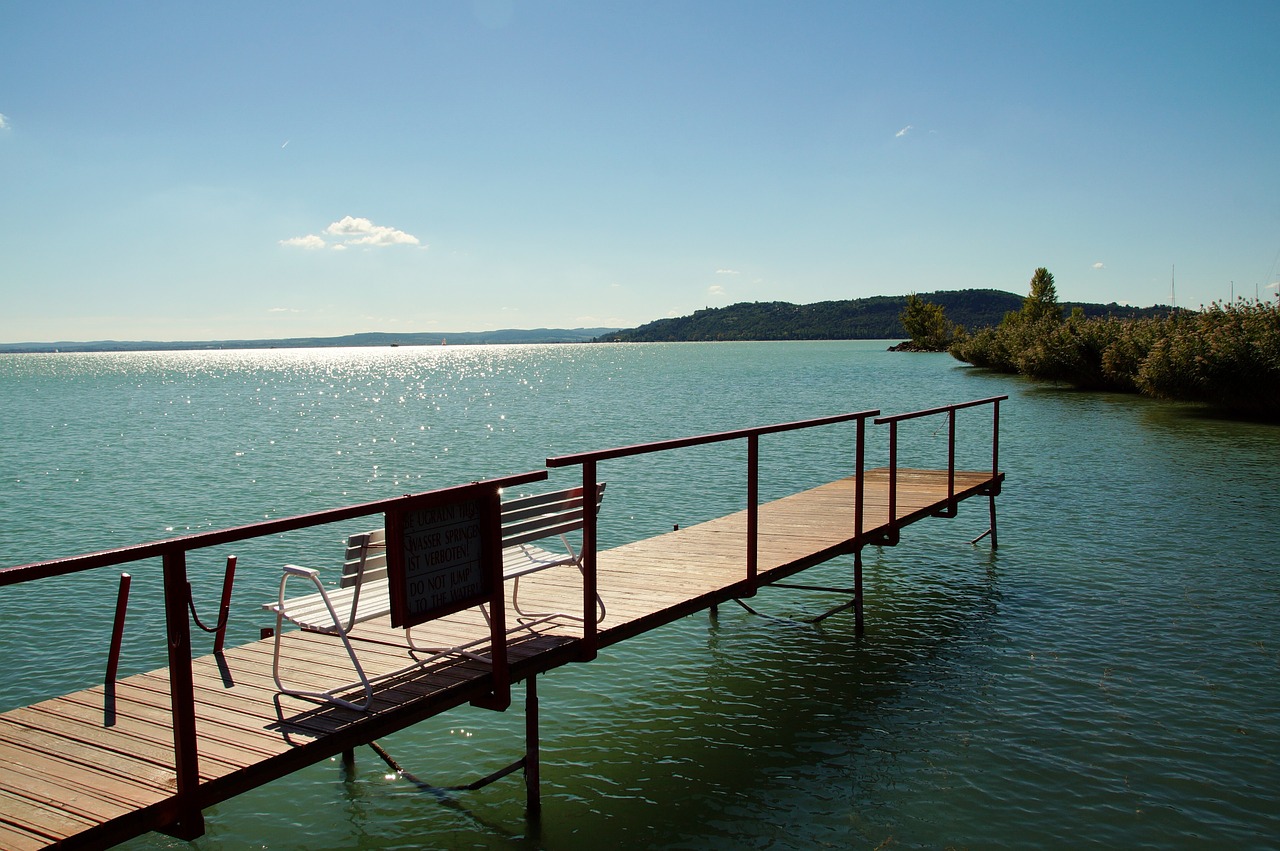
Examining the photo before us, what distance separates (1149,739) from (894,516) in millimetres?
3720

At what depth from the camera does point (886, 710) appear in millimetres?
8242

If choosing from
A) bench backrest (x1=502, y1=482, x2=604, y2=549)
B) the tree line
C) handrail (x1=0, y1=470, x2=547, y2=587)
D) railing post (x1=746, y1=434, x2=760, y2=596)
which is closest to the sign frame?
handrail (x1=0, y1=470, x2=547, y2=587)

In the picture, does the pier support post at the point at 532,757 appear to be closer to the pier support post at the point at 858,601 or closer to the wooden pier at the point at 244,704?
the wooden pier at the point at 244,704

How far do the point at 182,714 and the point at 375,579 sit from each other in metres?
1.54

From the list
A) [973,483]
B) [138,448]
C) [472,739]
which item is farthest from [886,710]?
[138,448]

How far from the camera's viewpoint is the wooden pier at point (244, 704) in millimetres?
4086

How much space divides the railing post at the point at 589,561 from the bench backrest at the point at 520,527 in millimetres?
121

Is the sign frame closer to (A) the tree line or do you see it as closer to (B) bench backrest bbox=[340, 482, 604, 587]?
(B) bench backrest bbox=[340, 482, 604, 587]

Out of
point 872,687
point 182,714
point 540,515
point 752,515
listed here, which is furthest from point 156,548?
point 872,687

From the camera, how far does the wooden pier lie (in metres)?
4.09

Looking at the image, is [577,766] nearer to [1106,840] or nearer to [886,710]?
[886,710]

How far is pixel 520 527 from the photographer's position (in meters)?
6.05

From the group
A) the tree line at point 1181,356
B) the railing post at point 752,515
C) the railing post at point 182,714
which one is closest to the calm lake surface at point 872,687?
the railing post at point 752,515

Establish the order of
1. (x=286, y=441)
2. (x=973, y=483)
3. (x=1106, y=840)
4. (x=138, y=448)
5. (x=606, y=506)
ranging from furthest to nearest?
(x=286, y=441) → (x=138, y=448) → (x=606, y=506) → (x=973, y=483) → (x=1106, y=840)
